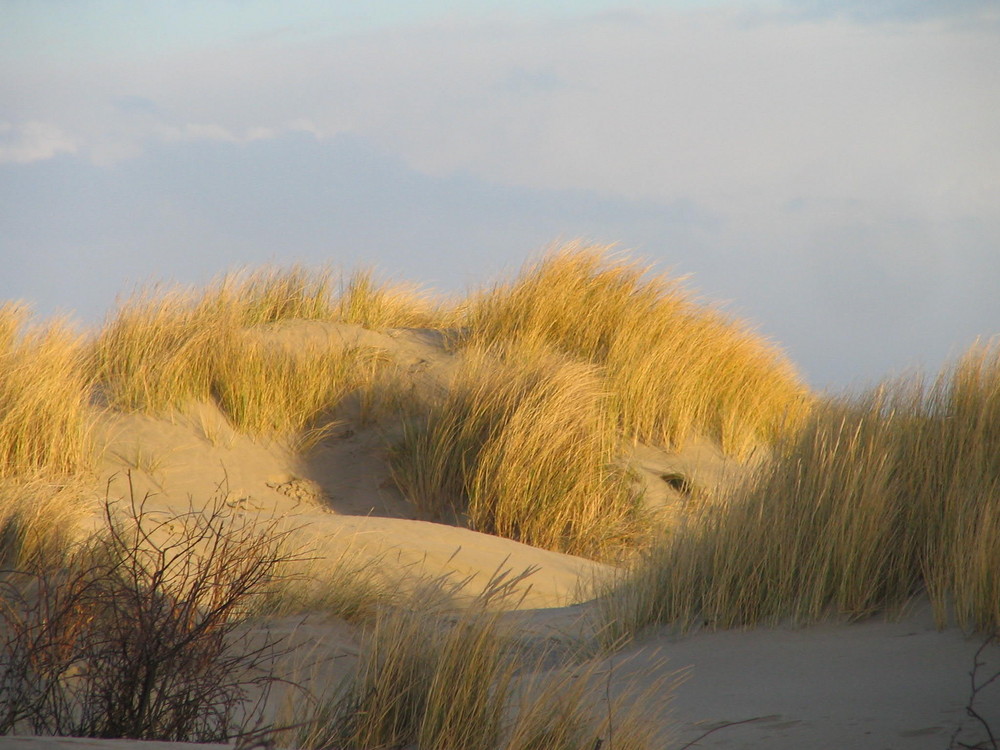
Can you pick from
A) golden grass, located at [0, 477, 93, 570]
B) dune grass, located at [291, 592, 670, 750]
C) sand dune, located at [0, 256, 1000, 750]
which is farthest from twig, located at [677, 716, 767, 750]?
golden grass, located at [0, 477, 93, 570]

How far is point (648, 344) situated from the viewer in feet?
29.2

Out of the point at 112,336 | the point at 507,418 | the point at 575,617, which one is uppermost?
the point at 112,336

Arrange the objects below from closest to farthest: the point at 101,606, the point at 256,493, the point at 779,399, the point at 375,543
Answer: the point at 101,606
the point at 375,543
the point at 256,493
the point at 779,399

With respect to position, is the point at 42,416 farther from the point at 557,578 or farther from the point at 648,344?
the point at 648,344

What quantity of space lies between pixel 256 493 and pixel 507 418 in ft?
6.67

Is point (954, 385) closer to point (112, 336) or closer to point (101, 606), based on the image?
point (101, 606)

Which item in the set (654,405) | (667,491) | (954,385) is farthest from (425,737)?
(654,405)

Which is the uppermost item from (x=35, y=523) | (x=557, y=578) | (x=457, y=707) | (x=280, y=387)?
(x=280, y=387)

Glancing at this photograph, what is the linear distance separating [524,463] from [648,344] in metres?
2.27

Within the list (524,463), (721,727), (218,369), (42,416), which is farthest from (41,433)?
(721,727)

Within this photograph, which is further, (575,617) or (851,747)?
(575,617)

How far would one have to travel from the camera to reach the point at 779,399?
9547mm

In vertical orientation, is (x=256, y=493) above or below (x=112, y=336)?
below

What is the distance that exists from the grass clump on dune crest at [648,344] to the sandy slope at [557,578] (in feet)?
1.30
